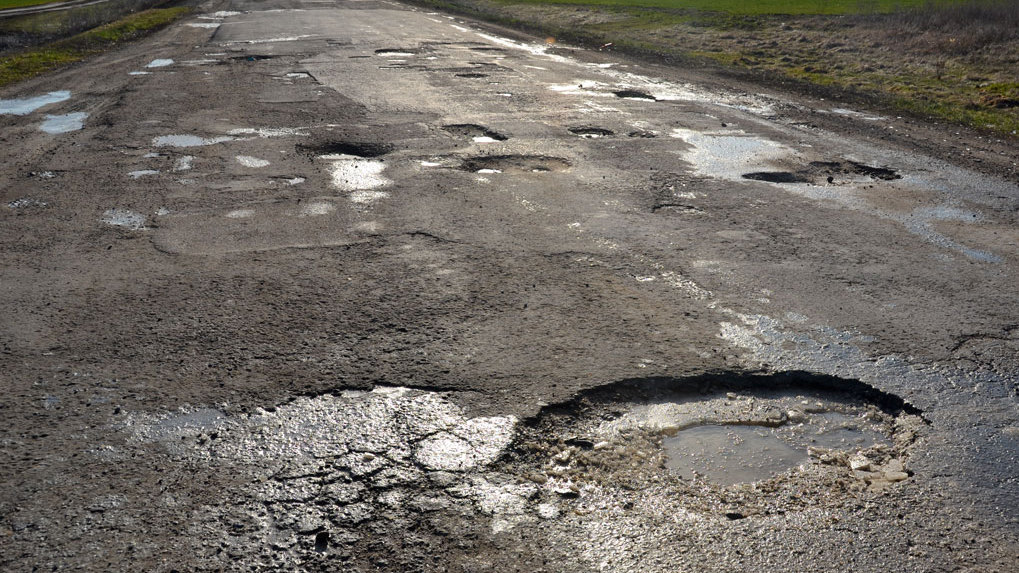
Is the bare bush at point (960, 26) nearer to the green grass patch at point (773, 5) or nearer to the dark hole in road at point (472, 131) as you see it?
the green grass patch at point (773, 5)

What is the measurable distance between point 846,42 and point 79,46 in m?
16.2

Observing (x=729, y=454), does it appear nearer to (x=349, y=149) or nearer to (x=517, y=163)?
(x=517, y=163)

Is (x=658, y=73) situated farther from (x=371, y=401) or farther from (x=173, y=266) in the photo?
(x=371, y=401)

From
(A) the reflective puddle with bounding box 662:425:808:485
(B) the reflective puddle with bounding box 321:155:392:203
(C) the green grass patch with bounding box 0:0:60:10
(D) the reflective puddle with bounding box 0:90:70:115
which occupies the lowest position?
(A) the reflective puddle with bounding box 662:425:808:485

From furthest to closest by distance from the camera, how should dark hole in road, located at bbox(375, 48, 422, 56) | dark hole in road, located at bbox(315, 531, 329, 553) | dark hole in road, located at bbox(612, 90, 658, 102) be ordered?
1. dark hole in road, located at bbox(375, 48, 422, 56)
2. dark hole in road, located at bbox(612, 90, 658, 102)
3. dark hole in road, located at bbox(315, 531, 329, 553)

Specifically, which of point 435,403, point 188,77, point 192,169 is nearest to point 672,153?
point 192,169

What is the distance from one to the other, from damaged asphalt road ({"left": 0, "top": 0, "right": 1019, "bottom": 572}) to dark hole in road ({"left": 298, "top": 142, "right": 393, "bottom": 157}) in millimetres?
98

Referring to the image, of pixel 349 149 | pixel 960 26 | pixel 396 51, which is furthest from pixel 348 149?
pixel 960 26

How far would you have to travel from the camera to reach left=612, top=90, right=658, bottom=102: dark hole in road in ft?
37.0

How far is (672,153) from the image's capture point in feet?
26.8

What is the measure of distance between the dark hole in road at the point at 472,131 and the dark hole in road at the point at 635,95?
306 cm

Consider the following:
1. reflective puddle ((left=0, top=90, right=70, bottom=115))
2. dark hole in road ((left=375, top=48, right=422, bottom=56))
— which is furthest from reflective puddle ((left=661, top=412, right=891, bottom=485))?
dark hole in road ((left=375, top=48, right=422, bottom=56))

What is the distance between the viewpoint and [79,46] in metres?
17.0

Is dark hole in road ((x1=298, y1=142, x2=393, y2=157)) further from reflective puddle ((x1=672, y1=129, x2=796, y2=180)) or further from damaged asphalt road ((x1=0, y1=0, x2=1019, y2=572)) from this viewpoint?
reflective puddle ((x1=672, y1=129, x2=796, y2=180))
